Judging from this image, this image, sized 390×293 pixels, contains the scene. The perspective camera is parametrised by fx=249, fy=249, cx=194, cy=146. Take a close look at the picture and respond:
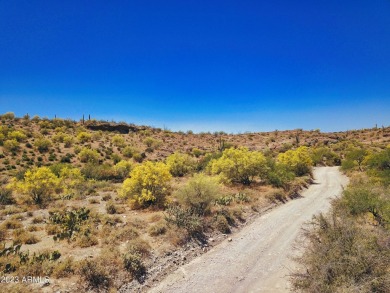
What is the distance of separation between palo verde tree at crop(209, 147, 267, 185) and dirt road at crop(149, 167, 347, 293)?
26.5 ft

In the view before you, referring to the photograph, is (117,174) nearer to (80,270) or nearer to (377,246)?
(80,270)

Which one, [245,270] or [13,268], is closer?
[13,268]

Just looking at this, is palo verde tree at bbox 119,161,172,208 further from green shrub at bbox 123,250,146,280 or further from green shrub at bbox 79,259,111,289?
green shrub at bbox 79,259,111,289

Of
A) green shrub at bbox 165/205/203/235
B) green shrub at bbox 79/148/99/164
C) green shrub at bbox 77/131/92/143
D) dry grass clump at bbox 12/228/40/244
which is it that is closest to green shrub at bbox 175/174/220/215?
green shrub at bbox 165/205/203/235

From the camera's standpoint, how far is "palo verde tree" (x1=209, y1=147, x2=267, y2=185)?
24375 millimetres

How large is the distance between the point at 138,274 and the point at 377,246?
335 inches

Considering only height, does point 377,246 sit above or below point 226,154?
below

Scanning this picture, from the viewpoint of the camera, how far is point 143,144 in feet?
178

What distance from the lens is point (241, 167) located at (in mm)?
24375

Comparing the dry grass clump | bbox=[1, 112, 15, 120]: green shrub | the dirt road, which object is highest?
bbox=[1, 112, 15, 120]: green shrub

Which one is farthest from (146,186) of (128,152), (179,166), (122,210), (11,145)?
(11,145)

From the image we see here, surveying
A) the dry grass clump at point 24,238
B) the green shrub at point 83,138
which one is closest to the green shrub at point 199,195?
the dry grass clump at point 24,238

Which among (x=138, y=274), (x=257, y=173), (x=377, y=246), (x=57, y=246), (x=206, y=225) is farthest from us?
(x=257, y=173)

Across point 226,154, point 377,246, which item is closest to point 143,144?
point 226,154
